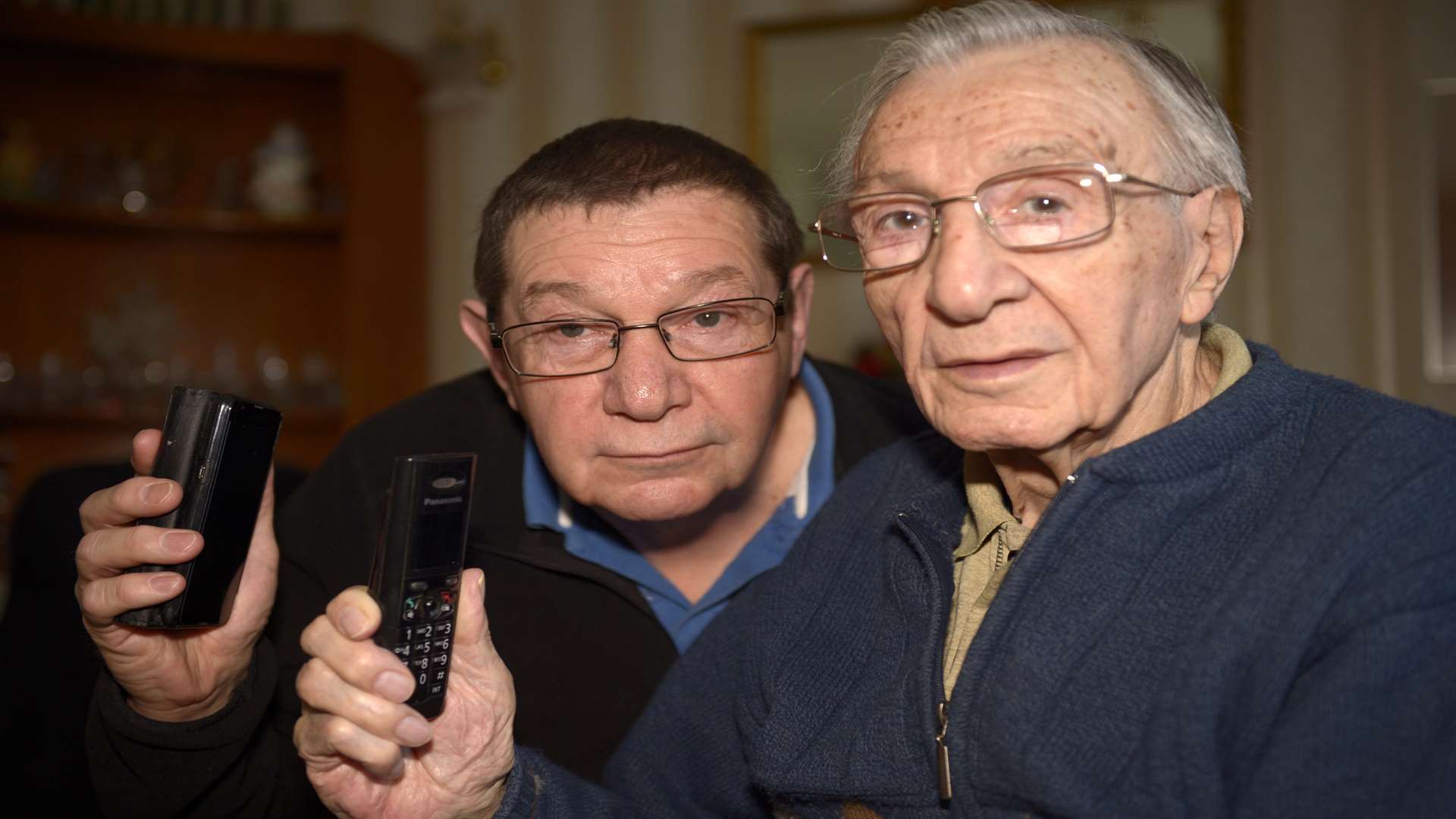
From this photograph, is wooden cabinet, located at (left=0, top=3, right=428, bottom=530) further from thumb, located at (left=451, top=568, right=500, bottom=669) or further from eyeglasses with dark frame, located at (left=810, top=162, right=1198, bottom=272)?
eyeglasses with dark frame, located at (left=810, top=162, right=1198, bottom=272)

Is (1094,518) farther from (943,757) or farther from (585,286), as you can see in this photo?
(585,286)

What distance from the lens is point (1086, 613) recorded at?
960mm

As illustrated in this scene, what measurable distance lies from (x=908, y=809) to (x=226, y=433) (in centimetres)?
78

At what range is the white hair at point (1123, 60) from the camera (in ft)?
3.33

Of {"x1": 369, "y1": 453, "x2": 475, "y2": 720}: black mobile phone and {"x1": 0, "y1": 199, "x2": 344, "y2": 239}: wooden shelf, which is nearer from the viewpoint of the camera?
{"x1": 369, "y1": 453, "x2": 475, "y2": 720}: black mobile phone

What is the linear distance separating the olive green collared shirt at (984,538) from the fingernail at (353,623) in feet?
1.72

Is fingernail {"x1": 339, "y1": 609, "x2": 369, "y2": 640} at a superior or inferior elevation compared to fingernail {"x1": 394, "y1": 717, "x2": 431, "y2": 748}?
superior

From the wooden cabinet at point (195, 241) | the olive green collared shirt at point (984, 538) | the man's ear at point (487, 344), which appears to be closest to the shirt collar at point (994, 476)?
the olive green collared shirt at point (984, 538)

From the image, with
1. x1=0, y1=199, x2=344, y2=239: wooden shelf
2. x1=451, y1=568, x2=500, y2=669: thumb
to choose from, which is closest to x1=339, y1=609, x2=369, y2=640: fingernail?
x1=451, y1=568, x2=500, y2=669: thumb

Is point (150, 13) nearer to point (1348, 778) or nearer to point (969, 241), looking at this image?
point (969, 241)

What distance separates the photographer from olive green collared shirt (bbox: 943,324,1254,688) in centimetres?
110

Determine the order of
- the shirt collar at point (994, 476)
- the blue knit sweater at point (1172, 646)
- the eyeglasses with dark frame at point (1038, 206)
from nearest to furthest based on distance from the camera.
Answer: the blue knit sweater at point (1172, 646), the eyeglasses with dark frame at point (1038, 206), the shirt collar at point (994, 476)

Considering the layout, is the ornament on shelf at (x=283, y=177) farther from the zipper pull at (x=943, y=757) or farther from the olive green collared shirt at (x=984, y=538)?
the zipper pull at (x=943, y=757)

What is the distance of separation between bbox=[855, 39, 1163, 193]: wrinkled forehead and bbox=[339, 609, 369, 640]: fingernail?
0.60 metres
